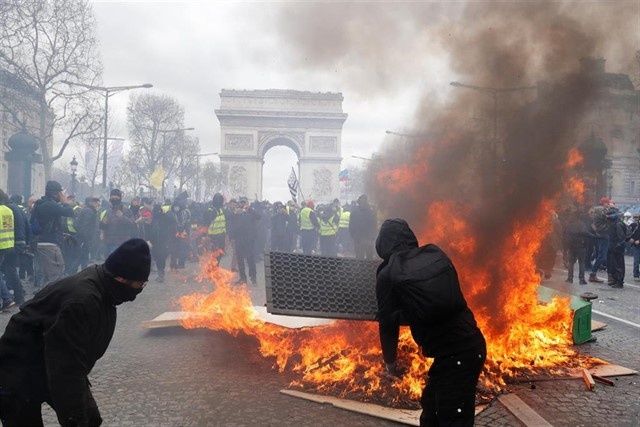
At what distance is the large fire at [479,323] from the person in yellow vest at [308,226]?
8439 millimetres

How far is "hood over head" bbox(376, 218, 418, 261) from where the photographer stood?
3.17m

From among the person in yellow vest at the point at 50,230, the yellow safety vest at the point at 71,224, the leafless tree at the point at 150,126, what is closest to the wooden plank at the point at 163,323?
the person in yellow vest at the point at 50,230

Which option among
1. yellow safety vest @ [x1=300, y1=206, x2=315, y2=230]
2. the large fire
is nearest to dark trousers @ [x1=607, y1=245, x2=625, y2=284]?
the large fire

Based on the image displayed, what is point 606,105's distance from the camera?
24.0 ft

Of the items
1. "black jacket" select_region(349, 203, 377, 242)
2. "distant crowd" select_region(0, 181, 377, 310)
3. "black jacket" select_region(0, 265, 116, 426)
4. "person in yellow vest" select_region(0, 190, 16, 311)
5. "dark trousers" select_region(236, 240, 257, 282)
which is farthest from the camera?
"black jacket" select_region(349, 203, 377, 242)

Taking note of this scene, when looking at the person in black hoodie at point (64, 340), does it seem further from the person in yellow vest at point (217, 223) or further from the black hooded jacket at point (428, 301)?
the person in yellow vest at point (217, 223)

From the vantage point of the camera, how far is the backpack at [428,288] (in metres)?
2.79

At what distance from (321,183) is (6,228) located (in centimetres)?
A: 4123

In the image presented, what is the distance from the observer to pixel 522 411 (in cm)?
397

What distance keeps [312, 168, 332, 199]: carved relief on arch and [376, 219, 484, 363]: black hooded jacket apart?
44873 millimetres

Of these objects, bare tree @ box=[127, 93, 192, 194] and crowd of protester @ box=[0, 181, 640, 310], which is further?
bare tree @ box=[127, 93, 192, 194]

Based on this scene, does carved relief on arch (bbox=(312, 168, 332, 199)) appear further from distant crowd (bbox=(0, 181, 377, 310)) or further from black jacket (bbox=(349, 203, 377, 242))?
black jacket (bbox=(349, 203, 377, 242))

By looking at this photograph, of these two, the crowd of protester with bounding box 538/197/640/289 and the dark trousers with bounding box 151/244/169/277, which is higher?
the crowd of protester with bounding box 538/197/640/289

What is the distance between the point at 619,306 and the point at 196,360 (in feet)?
25.5
